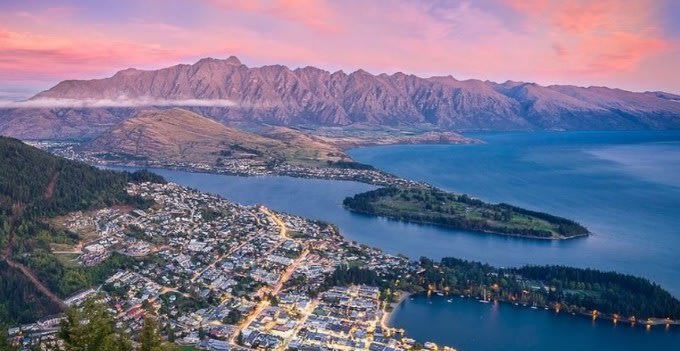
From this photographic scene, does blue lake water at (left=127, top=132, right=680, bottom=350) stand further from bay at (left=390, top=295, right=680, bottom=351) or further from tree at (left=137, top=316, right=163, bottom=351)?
tree at (left=137, top=316, right=163, bottom=351)

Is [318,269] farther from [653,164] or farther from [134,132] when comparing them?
[653,164]

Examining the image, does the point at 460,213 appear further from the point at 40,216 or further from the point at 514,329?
the point at 40,216

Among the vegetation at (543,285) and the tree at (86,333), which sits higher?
the tree at (86,333)

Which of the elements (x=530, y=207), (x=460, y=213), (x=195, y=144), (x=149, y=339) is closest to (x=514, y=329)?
(x=149, y=339)

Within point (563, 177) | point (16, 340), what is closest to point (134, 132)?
point (563, 177)

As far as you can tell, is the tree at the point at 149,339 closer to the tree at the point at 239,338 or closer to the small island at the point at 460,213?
the tree at the point at 239,338

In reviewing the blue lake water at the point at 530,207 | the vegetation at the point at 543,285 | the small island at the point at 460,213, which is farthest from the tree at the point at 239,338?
the small island at the point at 460,213
